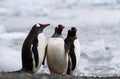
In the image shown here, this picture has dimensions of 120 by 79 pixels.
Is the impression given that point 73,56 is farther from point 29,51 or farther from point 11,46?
point 11,46

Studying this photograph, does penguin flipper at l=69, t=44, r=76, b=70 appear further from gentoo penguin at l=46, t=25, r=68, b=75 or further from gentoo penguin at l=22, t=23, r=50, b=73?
gentoo penguin at l=22, t=23, r=50, b=73

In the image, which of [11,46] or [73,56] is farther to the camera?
[11,46]

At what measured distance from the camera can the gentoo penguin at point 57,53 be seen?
15742mm

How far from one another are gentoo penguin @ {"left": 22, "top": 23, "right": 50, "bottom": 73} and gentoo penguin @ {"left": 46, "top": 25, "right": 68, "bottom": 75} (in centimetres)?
21

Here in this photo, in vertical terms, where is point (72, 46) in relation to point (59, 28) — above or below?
below

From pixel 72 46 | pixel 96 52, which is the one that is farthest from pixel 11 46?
pixel 72 46

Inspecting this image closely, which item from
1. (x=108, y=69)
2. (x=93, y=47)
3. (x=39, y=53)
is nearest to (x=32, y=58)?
(x=39, y=53)

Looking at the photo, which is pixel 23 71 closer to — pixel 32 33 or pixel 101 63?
pixel 32 33

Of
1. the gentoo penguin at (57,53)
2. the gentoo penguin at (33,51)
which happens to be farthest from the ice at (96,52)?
the gentoo penguin at (33,51)

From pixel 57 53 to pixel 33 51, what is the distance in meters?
0.65

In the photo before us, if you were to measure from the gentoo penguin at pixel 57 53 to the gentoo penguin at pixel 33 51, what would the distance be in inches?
8.2

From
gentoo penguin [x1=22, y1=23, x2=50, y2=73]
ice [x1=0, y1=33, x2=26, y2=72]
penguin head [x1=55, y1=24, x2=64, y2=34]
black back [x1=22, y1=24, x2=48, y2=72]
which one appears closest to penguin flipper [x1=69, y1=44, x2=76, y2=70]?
penguin head [x1=55, y1=24, x2=64, y2=34]

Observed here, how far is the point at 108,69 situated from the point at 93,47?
31.7ft

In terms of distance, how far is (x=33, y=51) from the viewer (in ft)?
51.0
